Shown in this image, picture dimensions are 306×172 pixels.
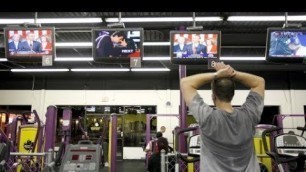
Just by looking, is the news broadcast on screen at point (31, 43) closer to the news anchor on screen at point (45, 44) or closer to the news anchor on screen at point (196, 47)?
the news anchor on screen at point (45, 44)

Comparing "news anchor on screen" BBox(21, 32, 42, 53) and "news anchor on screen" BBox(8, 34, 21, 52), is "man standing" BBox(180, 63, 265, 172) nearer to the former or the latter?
"news anchor on screen" BBox(21, 32, 42, 53)

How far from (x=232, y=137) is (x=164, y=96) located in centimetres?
1421

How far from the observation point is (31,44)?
6.00m

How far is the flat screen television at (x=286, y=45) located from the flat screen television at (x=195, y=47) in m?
0.89

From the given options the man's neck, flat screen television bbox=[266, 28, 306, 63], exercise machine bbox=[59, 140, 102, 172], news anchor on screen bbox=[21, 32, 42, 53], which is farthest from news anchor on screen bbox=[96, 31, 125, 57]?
the man's neck

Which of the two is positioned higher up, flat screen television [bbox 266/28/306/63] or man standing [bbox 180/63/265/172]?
flat screen television [bbox 266/28/306/63]

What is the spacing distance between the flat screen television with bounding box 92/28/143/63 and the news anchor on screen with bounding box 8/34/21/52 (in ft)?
4.70

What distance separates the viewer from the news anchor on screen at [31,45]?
236 inches

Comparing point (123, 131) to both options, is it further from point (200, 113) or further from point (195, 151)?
point (200, 113)

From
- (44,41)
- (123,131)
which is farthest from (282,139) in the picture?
(123,131)

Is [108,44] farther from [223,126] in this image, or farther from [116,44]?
[223,126]

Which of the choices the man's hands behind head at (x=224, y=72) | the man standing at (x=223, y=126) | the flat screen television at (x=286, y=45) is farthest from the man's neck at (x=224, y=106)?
the flat screen television at (x=286, y=45)

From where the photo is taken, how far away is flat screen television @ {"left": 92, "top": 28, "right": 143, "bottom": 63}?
590 cm

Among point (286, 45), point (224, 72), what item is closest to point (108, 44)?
point (286, 45)
